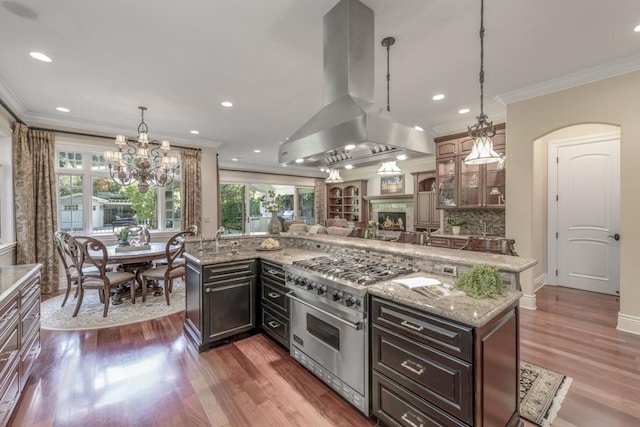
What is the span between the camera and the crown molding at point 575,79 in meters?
2.98

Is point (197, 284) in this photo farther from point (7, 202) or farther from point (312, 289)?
point (7, 202)

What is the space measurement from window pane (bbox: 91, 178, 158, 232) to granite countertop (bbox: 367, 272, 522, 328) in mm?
5740

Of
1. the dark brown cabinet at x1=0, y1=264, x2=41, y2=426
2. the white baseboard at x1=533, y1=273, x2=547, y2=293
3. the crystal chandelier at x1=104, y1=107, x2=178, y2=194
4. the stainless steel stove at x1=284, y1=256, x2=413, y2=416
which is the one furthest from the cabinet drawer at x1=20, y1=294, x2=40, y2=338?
the white baseboard at x1=533, y1=273, x2=547, y2=293

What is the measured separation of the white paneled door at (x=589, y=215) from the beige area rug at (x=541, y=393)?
3.33 m

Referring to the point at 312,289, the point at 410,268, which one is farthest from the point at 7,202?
the point at 410,268

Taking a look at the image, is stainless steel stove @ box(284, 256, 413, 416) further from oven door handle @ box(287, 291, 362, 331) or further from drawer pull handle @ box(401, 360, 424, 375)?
drawer pull handle @ box(401, 360, 424, 375)

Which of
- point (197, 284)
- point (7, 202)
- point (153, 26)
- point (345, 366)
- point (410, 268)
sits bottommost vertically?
point (345, 366)

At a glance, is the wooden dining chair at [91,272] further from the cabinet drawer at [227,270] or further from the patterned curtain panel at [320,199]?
the patterned curtain panel at [320,199]

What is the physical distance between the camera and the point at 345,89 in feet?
6.85

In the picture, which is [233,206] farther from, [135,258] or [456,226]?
[456,226]

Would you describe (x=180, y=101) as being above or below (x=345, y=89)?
above

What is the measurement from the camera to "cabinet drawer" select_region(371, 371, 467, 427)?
150 centimetres

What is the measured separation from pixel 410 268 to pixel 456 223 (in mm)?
3406

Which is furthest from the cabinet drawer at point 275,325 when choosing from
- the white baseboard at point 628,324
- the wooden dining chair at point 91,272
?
the white baseboard at point 628,324
